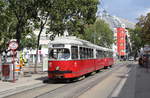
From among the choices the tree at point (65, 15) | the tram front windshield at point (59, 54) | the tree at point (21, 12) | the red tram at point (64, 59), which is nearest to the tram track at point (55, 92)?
the red tram at point (64, 59)

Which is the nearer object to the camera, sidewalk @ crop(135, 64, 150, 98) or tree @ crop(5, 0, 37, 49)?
sidewalk @ crop(135, 64, 150, 98)

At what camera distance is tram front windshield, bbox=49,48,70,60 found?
18.8 metres

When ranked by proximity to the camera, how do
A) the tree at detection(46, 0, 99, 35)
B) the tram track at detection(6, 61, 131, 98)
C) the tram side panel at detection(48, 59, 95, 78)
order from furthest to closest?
the tree at detection(46, 0, 99, 35) < the tram side panel at detection(48, 59, 95, 78) < the tram track at detection(6, 61, 131, 98)

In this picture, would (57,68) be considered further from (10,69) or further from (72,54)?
(10,69)

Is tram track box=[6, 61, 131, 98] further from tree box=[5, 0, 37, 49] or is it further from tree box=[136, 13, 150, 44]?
tree box=[136, 13, 150, 44]

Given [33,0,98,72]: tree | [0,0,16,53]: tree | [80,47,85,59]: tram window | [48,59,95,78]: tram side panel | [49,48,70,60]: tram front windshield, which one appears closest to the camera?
[48,59,95,78]: tram side panel

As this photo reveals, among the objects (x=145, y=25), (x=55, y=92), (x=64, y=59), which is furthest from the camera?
(x=145, y=25)

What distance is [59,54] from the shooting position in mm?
19000

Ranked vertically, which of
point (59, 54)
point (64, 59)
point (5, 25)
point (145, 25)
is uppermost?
point (145, 25)

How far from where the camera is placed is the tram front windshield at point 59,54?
1883 centimetres

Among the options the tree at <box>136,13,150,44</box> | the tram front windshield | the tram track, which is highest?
the tree at <box>136,13,150,44</box>

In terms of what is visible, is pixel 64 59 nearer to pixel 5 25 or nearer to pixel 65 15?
pixel 65 15

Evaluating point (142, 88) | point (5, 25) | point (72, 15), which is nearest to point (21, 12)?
point (5, 25)

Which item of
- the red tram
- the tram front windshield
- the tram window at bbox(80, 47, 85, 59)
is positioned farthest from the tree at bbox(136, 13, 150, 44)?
the tram front windshield
